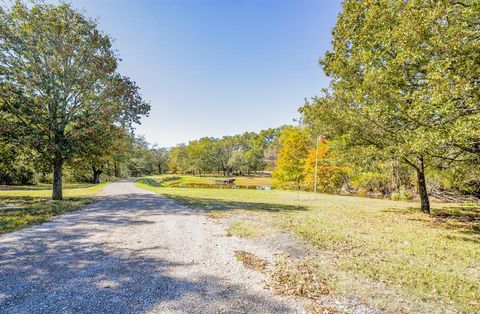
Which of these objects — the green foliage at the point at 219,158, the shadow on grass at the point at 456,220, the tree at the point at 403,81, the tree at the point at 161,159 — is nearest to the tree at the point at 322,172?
the tree at the point at 403,81

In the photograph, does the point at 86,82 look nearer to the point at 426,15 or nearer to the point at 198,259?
the point at 198,259

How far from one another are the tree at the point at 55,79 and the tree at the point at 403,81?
12643 mm

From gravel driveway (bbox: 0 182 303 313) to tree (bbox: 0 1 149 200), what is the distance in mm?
7241

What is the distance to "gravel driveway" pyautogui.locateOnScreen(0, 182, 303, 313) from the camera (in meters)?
3.35

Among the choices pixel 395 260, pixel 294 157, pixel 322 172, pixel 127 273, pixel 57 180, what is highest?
pixel 294 157

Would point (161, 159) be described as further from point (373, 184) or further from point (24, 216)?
point (24, 216)

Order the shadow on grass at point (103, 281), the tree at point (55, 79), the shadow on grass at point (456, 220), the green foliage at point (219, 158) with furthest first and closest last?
the green foliage at point (219, 158)
the tree at point (55, 79)
the shadow on grass at point (456, 220)
the shadow on grass at point (103, 281)

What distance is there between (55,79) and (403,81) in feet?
56.6

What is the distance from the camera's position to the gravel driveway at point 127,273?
132 inches

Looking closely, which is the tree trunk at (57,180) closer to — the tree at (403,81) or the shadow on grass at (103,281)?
the shadow on grass at (103,281)

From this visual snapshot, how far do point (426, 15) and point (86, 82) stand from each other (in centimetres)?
1607

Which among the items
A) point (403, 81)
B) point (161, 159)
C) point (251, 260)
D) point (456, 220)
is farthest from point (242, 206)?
point (161, 159)

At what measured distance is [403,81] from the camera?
28.3 feet

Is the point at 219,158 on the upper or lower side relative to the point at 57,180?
upper
